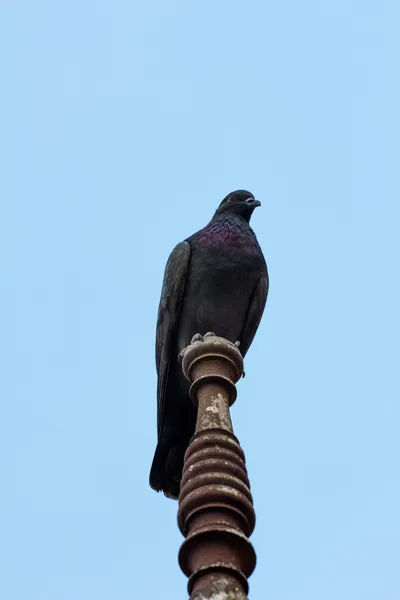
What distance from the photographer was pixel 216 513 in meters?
4.14

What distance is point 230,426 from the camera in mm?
4848

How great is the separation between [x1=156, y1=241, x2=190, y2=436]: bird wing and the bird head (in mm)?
1100

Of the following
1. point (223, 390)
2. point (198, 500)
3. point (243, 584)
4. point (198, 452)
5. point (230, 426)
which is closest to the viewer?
point (243, 584)

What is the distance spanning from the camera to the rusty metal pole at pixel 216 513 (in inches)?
149

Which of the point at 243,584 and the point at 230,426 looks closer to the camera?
the point at 243,584

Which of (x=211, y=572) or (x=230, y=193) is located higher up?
(x=230, y=193)

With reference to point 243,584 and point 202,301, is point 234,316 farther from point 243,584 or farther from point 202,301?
point 243,584

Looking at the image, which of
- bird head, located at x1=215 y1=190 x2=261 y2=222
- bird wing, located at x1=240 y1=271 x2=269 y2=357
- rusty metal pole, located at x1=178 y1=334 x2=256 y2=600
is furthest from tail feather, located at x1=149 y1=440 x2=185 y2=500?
bird head, located at x1=215 y1=190 x2=261 y2=222

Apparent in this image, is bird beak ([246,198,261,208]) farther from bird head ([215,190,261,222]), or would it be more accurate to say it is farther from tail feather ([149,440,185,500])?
tail feather ([149,440,185,500])

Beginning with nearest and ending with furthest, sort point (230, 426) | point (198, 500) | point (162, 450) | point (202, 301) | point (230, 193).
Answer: point (198, 500), point (230, 426), point (162, 450), point (202, 301), point (230, 193)

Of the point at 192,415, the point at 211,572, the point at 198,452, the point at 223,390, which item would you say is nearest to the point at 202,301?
the point at 192,415

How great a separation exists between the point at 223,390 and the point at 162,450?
2.50 meters

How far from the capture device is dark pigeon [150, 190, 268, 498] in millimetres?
8008

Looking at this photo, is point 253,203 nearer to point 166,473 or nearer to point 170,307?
point 170,307
